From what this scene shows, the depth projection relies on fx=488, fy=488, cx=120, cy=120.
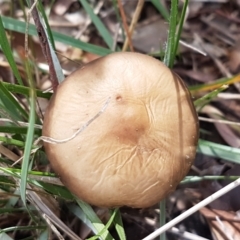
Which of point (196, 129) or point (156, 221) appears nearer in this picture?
point (196, 129)

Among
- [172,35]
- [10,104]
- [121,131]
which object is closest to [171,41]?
[172,35]

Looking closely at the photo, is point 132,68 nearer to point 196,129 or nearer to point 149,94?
point 149,94

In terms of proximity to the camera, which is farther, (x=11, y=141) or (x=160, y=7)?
(x=160, y=7)

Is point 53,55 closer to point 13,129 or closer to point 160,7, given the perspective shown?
point 13,129

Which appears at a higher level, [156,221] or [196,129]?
[196,129]

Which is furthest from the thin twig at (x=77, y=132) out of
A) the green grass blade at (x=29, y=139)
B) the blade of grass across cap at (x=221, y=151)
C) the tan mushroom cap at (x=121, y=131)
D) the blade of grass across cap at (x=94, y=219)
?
the blade of grass across cap at (x=221, y=151)

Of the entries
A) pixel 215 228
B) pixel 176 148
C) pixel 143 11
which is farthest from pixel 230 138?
pixel 143 11
